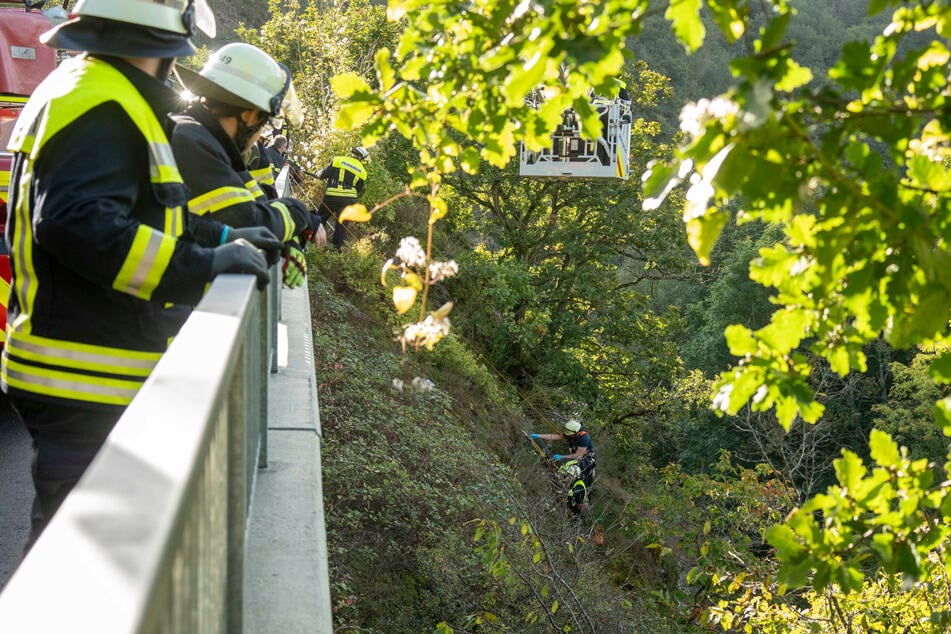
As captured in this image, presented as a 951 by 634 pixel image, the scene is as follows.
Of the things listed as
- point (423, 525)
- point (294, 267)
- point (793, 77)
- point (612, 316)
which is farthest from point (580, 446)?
point (793, 77)

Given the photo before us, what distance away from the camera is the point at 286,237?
13.0 feet

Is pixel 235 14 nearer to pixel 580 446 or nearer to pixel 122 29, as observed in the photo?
→ pixel 580 446

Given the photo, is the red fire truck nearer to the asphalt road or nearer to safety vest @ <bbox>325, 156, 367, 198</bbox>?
the asphalt road

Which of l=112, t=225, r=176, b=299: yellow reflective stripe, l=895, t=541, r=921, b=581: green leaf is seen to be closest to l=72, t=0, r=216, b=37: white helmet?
l=112, t=225, r=176, b=299: yellow reflective stripe

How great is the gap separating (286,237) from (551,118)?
1.68 meters

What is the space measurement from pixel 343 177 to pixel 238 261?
974cm

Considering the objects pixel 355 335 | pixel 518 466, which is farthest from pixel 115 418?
pixel 518 466

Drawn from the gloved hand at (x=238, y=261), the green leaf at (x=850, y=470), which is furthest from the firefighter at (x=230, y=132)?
the green leaf at (x=850, y=470)

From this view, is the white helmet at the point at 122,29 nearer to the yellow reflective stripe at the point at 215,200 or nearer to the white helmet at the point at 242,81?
the yellow reflective stripe at the point at 215,200

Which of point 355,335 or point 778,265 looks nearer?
point 778,265

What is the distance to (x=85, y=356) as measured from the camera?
262cm

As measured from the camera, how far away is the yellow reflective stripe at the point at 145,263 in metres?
2.55

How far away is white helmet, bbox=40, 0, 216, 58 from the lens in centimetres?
270

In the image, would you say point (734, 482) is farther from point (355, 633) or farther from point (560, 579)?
point (355, 633)
